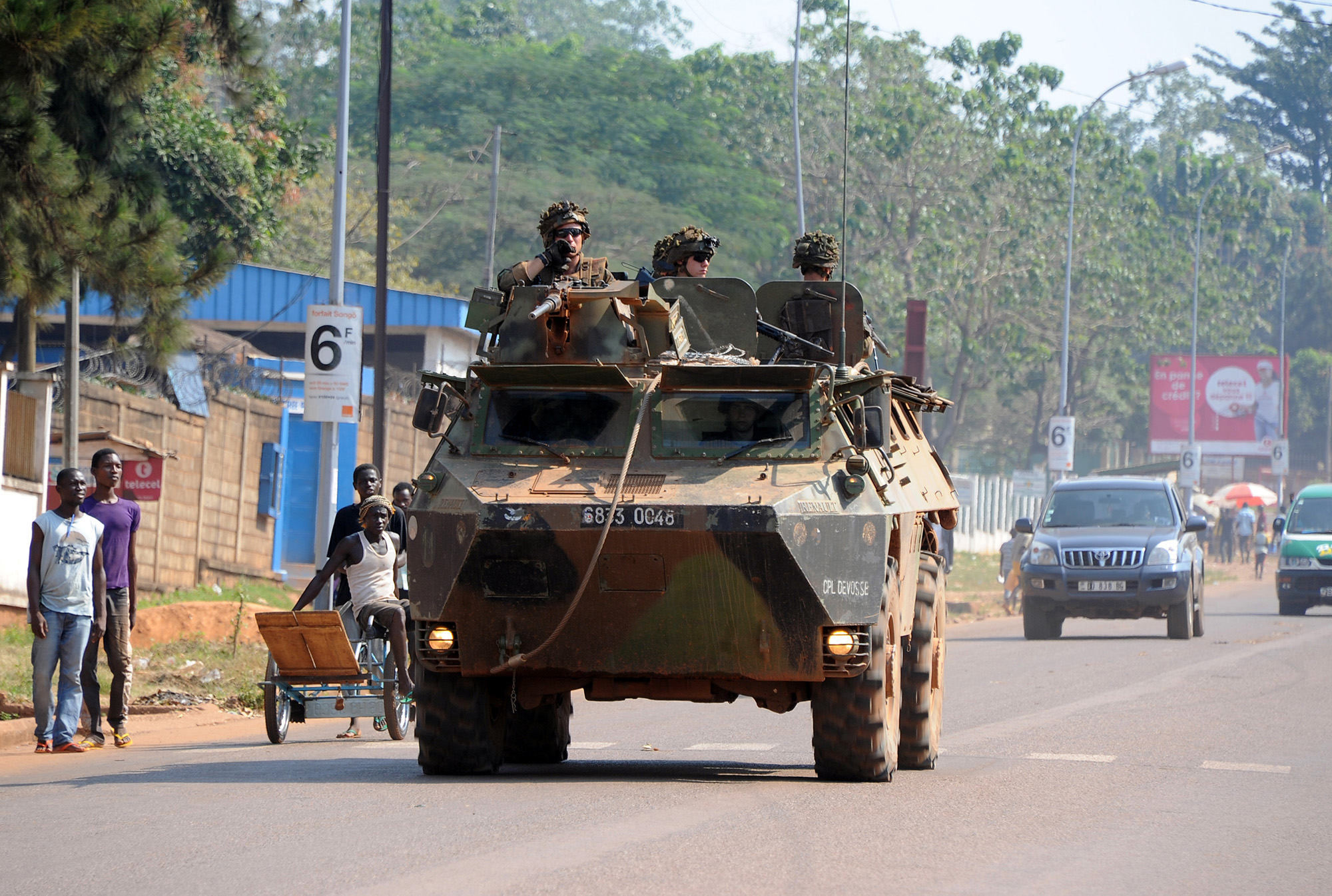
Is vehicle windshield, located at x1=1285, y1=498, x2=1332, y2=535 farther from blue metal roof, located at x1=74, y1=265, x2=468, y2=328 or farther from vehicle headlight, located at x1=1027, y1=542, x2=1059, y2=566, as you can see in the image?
blue metal roof, located at x1=74, y1=265, x2=468, y2=328

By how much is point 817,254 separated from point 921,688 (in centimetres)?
306

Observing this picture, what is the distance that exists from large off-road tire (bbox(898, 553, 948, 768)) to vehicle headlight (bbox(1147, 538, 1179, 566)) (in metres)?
12.5

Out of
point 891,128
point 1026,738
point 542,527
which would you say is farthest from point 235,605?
point 891,128

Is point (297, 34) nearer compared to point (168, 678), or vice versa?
point (168, 678)

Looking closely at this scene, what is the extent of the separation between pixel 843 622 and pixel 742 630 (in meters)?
0.50

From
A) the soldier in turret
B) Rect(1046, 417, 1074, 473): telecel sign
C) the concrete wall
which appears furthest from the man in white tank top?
Rect(1046, 417, 1074, 473): telecel sign

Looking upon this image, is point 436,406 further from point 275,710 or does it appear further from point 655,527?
point 275,710

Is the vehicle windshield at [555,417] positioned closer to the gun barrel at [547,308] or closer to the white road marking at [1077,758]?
the gun barrel at [547,308]

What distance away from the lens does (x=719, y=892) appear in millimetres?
6781

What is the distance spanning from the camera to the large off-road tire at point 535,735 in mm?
11453

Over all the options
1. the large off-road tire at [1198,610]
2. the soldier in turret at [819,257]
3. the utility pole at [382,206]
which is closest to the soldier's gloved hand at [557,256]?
the soldier in turret at [819,257]

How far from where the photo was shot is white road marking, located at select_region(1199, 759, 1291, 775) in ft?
38.0

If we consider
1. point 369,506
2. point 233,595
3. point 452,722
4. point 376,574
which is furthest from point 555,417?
point 233,595

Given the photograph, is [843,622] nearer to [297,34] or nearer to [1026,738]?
[1026,738]
